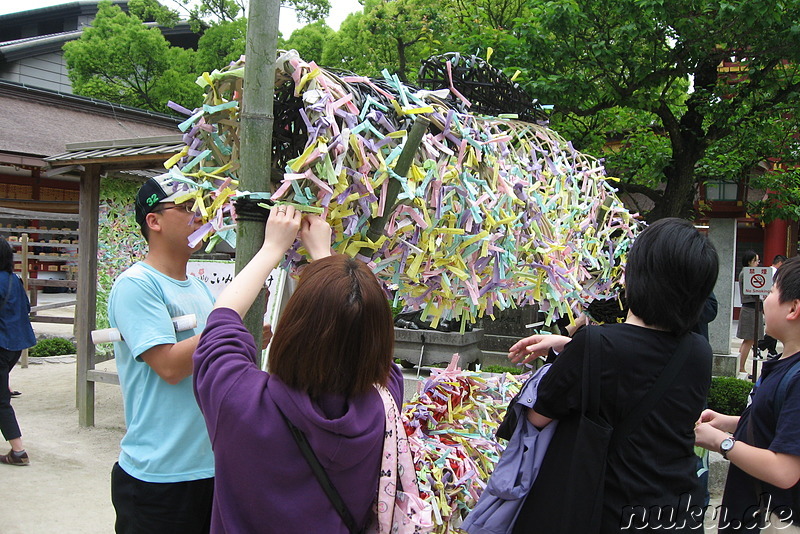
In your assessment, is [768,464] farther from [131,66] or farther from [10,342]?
[131,66]

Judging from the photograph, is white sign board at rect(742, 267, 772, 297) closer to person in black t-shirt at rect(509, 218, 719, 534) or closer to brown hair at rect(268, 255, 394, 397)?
person in black t-shirt at rect(509, 218, 719, 534)

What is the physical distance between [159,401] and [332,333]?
2.64ft

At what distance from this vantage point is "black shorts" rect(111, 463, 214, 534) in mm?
1722

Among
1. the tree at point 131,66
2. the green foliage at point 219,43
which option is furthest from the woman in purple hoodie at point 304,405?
the tree at point 131,66

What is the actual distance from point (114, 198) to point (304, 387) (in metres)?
5.63

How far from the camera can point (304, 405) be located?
121cm

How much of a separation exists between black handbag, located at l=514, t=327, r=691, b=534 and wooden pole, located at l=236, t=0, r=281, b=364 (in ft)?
2.83

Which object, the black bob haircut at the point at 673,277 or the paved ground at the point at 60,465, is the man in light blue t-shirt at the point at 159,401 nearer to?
the black bob haircut at the point at 673,277

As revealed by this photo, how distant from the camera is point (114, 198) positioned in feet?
20.2

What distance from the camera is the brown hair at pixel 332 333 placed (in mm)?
1216

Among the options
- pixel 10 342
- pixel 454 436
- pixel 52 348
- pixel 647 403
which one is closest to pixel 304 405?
pixel 647 403

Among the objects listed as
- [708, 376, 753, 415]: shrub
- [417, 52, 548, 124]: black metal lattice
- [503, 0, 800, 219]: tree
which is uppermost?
[503, 0, 800, 219]: tree

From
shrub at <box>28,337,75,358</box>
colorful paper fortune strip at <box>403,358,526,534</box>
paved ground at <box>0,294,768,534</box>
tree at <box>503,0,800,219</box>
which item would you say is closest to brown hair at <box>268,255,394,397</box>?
colorful paper fortune strip at <box>403,358,526,534</box>

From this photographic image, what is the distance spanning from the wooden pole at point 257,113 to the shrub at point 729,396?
479 cm
